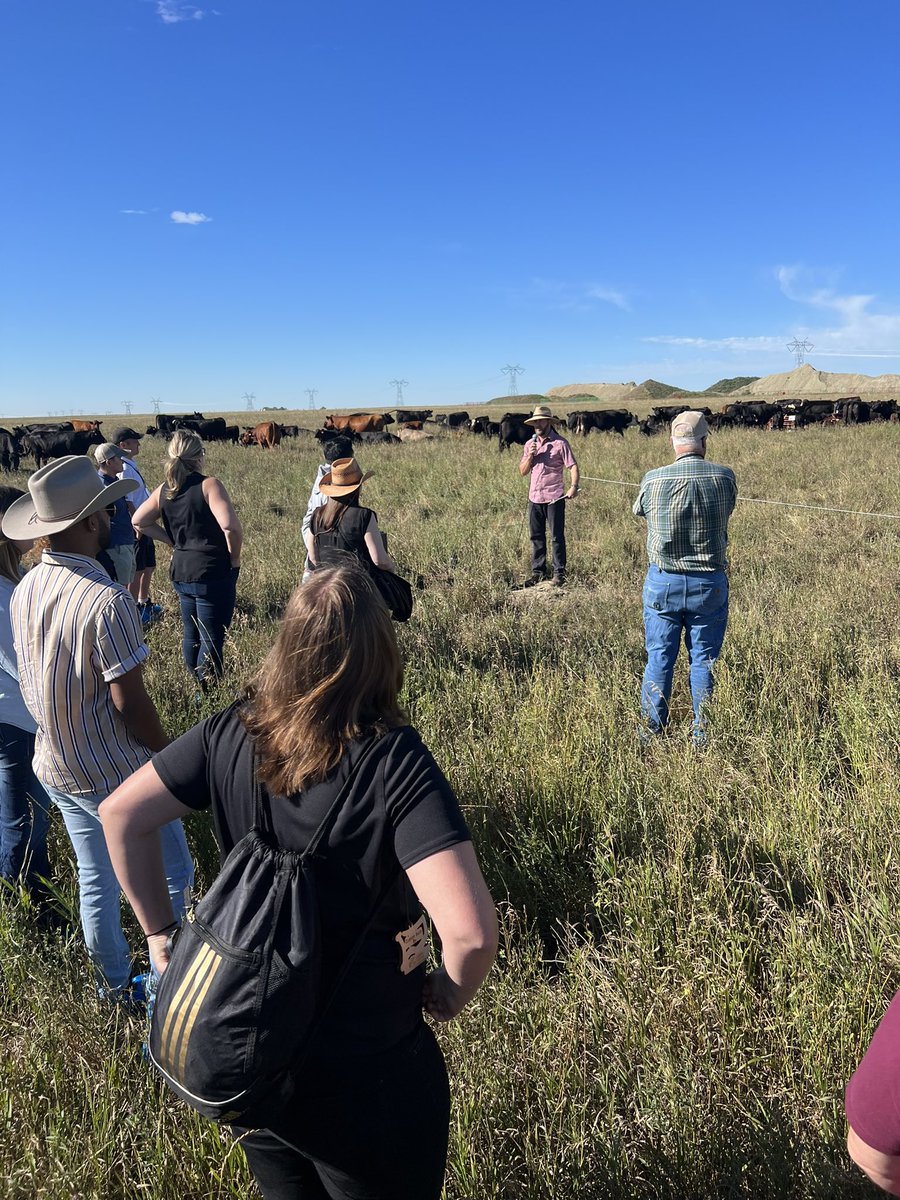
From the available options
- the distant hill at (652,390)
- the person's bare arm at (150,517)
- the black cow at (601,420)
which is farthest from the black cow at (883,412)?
the distant hill at (652,390)

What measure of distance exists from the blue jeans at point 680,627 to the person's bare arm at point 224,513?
2597mm

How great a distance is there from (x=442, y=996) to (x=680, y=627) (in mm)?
3434

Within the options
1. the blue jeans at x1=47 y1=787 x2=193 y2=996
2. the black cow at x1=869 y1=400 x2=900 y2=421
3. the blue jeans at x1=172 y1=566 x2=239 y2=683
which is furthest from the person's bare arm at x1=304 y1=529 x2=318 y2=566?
the black cow at x1=869 y1=400 x2=900 y2=421

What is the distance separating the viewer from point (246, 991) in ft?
4.29

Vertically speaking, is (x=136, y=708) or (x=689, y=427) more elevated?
(x=689, y=427)

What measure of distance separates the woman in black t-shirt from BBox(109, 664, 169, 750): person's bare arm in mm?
1126

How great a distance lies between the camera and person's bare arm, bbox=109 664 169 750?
2.61 metres

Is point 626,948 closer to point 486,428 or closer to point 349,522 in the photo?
point 349,522

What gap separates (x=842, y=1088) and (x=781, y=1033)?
18 centimetres

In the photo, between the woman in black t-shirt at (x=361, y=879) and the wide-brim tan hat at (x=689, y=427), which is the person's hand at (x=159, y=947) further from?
the wide-brim tan hat at (x=689, y=427)

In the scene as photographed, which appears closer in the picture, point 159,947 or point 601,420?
point 159,947

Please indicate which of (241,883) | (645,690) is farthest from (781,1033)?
(645,690)

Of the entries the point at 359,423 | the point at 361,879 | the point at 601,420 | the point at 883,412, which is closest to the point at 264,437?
the point at 359,423

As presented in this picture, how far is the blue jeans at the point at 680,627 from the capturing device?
4539mm
